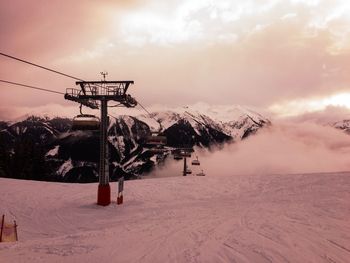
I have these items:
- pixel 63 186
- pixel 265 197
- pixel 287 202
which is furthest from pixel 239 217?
pixel 63 186

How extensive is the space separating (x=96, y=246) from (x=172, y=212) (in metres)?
9.94

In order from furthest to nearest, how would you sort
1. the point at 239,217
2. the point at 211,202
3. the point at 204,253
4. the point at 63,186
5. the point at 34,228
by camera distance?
the point at 63,186
the point at 211,202
the point at 34,228
the point at 239,217
the point at 204,253

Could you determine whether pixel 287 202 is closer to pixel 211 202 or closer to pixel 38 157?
pixel 211 202

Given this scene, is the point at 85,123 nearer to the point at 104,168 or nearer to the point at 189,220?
the point at 104,168

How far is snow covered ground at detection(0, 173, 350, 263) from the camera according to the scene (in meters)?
13.2

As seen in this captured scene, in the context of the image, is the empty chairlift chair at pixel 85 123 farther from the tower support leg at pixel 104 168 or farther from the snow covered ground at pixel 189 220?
the snow covered ground at pixel 189 220

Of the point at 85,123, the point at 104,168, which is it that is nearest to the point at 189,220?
the point at 104,168

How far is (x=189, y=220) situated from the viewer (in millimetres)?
19984

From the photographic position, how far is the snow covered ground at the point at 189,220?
13.2 metres

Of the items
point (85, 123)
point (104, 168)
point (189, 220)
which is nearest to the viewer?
point (189, 220)

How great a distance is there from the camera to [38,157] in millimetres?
74000

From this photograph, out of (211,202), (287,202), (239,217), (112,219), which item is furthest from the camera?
(211,202)

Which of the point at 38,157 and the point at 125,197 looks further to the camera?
the point at 38,157

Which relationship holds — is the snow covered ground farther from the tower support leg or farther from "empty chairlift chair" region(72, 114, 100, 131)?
"empty chairlift chair" region(72, 114, 100, 131)
